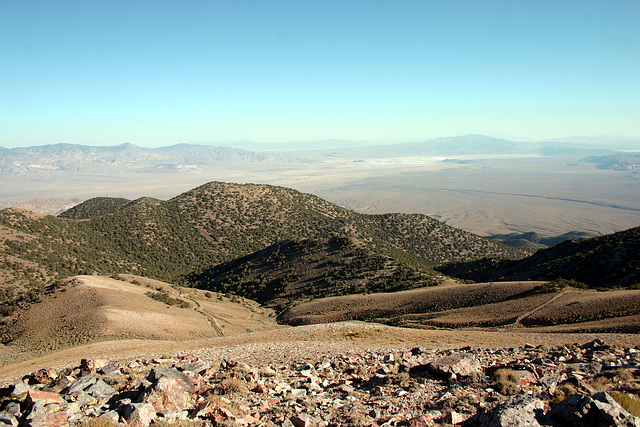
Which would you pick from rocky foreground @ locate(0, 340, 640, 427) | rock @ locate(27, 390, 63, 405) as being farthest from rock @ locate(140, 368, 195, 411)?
rock @ locate(27, 390, 63, 405)

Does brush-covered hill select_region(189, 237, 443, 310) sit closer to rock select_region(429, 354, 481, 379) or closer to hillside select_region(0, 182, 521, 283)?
hillside select_region(0, 182, 521, 283)

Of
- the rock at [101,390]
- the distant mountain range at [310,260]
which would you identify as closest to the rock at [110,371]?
the rock at [101,390]

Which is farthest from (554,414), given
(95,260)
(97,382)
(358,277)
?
(95,260)

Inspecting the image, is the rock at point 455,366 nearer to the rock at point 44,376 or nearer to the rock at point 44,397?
the rock at point 44,397

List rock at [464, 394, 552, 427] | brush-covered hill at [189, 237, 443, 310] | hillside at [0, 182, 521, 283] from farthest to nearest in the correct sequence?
hillside at [0, 182, 521, 283], brush-covered hill at [189, 237, 443, 310], rock at [464, 394, 552, 427]

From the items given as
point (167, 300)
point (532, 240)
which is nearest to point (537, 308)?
point (167, 300)

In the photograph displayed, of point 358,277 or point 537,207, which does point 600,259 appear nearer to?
point 358,277

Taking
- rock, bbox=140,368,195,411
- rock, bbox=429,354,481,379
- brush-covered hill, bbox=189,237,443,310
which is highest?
rock, bbox=140,368,195,411
